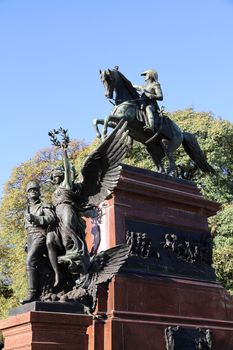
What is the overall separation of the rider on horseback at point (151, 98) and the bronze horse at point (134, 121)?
0.17m

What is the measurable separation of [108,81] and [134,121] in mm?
1368

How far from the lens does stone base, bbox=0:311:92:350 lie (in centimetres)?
880

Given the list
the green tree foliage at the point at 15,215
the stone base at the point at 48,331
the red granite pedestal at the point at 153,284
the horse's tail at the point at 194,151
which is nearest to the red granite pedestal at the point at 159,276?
the red granite pedestal at the point at 153,284

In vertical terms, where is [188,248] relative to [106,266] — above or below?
above

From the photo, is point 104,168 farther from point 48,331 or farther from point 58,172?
point 48,331

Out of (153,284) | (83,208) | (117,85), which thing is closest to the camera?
(83,208)

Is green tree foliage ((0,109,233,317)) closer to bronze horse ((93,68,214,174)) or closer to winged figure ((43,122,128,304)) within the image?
bronze horse ((93,68,214,174))

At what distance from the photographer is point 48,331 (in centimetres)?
891

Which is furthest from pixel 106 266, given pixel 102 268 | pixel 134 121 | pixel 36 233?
pixel 134 121

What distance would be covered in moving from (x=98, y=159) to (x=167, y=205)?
234cm

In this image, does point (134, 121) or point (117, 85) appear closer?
point (134, 121)

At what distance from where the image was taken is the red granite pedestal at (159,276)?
1052 centimetres

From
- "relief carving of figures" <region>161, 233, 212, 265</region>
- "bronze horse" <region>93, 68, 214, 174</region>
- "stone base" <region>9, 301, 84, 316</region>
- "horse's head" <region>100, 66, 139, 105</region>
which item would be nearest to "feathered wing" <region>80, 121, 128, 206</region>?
"relief carving of figures" <region>161, 233, 212, 265</region>

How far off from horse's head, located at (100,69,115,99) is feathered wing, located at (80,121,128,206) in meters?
4.10
